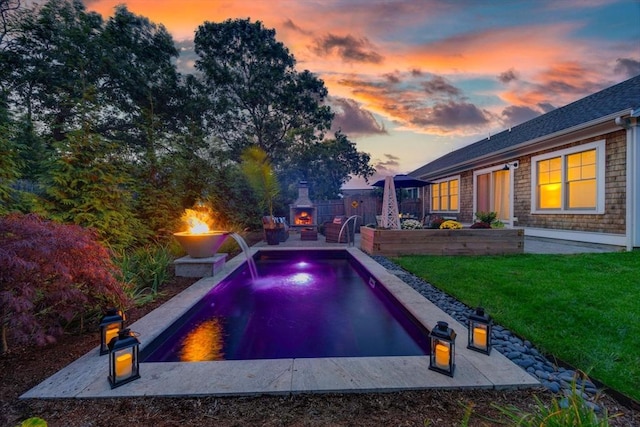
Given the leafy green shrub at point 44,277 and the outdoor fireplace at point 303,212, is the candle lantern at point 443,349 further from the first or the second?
the outdoor fireplace at point 303,212

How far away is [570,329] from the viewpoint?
2.77m

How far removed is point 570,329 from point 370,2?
8762mm

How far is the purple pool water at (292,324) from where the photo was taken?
2793mm

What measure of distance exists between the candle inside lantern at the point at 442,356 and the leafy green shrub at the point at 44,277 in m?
2.90

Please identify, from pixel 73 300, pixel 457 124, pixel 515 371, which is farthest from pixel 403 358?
pixel 457 124

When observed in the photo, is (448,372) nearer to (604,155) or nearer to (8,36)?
(604,155)

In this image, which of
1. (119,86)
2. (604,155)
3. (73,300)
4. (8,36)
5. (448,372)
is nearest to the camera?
(448,372)

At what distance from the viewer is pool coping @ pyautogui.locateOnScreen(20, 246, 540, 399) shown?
1.84 m

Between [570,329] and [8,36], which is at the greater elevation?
[8,36]

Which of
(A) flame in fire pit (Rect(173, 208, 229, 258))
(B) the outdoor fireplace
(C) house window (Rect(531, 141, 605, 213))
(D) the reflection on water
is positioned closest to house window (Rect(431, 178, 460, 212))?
(C) house window (Rect(531, 141, 605, 213))

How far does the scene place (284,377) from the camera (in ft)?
6.47

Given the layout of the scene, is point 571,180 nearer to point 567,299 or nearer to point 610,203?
point 610,203

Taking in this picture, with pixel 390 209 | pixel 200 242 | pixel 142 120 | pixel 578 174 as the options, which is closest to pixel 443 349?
pixel 200 242

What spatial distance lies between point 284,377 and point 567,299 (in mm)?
3609
